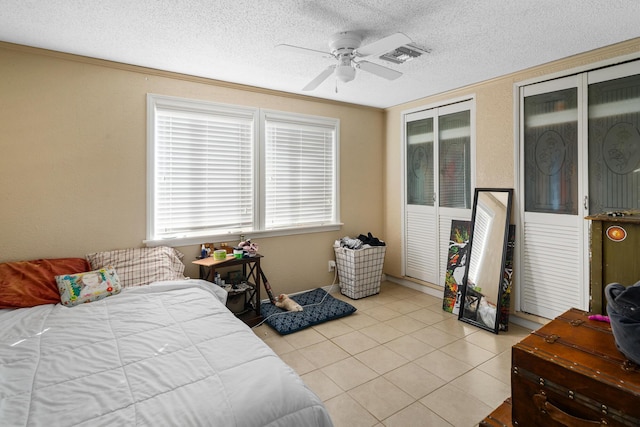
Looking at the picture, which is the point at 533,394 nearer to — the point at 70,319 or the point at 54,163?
the point at 70,319

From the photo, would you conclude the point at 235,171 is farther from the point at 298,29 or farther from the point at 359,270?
the point at 359,270

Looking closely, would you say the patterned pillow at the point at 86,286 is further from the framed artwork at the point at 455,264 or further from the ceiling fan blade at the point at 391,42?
the framed artwork at the point at 455,264

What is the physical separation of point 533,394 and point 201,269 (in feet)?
9.57

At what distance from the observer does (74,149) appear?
284cm

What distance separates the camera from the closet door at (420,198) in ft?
14.0

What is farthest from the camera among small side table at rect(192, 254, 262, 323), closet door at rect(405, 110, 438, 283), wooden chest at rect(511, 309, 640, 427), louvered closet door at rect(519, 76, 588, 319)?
closet door at rect(405, 110, 438, 283)

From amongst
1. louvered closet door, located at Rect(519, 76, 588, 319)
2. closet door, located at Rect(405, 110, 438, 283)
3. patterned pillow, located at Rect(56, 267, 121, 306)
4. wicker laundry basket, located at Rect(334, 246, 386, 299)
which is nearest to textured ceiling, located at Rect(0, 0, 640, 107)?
louvered closet door, located at Rect(519, 76, 588, 319)

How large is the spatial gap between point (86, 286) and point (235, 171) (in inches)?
70.3

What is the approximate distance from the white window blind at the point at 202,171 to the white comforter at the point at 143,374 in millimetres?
1372

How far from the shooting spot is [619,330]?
3.95 feet

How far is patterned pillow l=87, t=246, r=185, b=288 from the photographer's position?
2.81m

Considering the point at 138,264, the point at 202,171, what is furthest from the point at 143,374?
the point at 202,171

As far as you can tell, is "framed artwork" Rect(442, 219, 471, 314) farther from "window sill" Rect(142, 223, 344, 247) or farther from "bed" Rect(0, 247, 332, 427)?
"bed" Rect(0, 247, 332, 427)

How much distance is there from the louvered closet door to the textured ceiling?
0.45m
